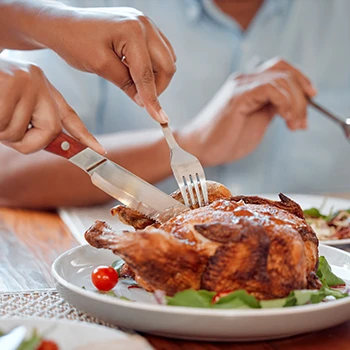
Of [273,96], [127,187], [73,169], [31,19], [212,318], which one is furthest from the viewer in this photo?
[73,169]

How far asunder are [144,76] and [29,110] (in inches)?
10.7

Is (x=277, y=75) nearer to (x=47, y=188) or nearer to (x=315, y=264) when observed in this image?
(x=47, y=188)

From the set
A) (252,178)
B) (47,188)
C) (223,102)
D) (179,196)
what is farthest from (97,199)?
(252,178)

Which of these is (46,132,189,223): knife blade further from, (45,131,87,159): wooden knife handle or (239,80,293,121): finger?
(239,80,293,121): finger

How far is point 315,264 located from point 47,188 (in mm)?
1481

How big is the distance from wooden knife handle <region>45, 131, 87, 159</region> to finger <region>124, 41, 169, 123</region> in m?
0.19

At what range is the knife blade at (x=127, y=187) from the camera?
124cm

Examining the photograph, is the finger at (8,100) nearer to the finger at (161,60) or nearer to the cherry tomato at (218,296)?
the finger at (161,60)

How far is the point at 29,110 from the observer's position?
130 centimetres

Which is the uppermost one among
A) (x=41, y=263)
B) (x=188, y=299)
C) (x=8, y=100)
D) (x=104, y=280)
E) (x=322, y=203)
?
(x=8, y=100)

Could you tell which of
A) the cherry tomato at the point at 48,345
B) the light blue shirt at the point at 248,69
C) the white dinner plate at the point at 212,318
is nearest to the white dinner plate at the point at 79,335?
the cherry tomato at the point at 48,345

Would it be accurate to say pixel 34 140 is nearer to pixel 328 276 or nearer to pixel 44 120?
pixel 44 120

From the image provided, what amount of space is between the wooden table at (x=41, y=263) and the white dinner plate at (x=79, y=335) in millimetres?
215

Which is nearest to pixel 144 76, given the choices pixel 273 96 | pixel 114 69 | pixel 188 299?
pixel 114 69
